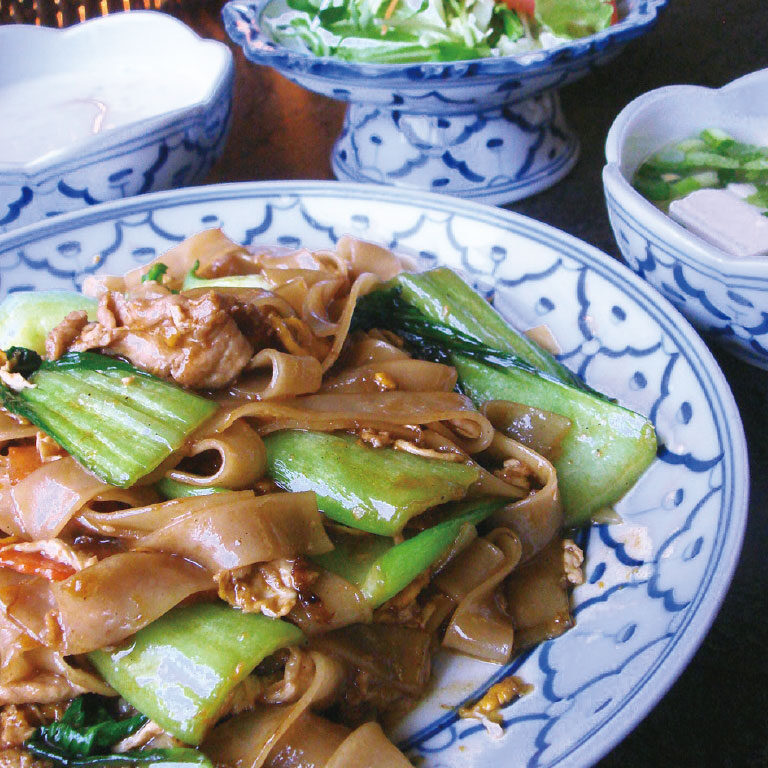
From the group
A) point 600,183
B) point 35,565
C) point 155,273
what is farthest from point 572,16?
point 35,565

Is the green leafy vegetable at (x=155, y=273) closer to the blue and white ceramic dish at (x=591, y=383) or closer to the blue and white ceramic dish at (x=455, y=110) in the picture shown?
the blue and white ceramic dish at (x=591, y=383)

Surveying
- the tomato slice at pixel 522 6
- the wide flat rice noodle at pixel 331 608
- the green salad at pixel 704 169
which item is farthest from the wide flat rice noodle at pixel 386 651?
the tomato slice at pixel 522 6

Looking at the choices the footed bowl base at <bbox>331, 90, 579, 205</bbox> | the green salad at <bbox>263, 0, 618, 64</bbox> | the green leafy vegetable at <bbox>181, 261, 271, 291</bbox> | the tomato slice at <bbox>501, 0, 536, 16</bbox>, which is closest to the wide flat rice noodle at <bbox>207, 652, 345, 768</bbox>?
the green leafy vegetable at <bbox>181, 261, 271, 291</bbox>

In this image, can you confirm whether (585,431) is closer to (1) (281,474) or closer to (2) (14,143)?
(1) (281,474)

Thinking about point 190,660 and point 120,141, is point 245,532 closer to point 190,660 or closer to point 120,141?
point 190,660

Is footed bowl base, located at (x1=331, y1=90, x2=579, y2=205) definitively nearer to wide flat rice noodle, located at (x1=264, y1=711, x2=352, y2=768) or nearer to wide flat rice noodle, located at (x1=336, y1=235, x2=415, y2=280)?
wide flat rice noodle, located at (x1=336, y1=235, x2=415, y2=280)

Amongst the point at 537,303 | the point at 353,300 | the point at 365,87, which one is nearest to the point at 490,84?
the point at 365,87
